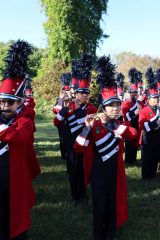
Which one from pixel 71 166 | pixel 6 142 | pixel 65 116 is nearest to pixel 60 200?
pixel 71 166

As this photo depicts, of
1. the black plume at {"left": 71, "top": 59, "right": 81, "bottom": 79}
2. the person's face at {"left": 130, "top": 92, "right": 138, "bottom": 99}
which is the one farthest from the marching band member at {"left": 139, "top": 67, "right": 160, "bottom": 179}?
the person's face at {"left": 130, "top": 92, "right": 138, "bottom": 99}

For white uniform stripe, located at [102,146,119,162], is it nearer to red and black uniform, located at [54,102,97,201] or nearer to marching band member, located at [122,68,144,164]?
red and black uniform, located at [54,102,97,201]

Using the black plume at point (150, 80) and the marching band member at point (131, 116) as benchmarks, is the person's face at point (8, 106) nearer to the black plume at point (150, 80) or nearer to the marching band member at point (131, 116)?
the black plume at point (150, 80)

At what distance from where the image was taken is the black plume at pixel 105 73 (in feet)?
16.2

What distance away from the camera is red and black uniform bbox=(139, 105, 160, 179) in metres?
7.70

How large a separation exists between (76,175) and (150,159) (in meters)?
2.21

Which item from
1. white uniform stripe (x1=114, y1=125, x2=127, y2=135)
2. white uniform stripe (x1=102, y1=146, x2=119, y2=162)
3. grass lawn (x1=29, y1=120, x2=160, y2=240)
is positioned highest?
white uniform stripe (x1=114, y1=125, x2=127, y2=135)

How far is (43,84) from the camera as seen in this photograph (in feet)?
97.9

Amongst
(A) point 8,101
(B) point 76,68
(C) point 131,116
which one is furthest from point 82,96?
(C) point 131,116

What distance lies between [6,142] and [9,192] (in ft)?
1.64

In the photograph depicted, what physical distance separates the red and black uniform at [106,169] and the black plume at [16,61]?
1.01 m

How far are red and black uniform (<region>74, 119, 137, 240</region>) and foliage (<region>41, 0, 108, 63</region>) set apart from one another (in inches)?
1064

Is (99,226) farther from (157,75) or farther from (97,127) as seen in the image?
(157,75)

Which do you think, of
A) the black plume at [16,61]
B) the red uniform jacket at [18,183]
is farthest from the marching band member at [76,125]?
the red uniform jacket at [18,183]
